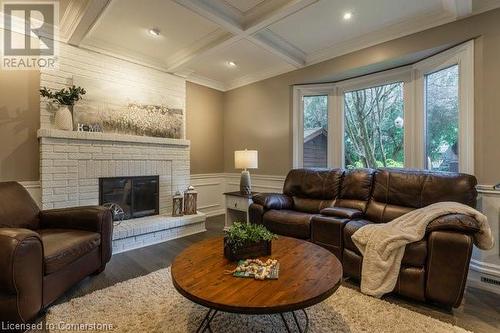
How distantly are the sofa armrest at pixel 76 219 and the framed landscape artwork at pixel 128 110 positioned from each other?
1.35 metres

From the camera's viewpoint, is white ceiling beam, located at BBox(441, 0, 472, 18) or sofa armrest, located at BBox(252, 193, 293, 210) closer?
white ceiling beam, located at BBox(441, 0, 472, 18)

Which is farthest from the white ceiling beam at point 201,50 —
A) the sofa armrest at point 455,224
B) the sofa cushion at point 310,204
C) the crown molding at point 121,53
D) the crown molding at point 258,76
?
the sofa armrest at point 455,224

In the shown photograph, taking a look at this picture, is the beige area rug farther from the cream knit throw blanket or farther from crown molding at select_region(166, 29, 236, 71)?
crown molding at select_region(166, 29, 236, 71)

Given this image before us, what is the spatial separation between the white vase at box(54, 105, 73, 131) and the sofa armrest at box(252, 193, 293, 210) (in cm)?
241

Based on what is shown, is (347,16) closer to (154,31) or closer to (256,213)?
(154,31)

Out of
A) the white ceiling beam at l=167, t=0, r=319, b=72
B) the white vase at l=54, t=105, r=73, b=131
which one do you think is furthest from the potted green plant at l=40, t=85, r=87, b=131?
the white ceiling beam at l=167, t=0, r=319, b=72

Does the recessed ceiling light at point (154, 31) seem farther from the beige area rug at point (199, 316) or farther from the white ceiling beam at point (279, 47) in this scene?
the beige area rug at point (199, 316)

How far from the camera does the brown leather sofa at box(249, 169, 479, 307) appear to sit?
5.95 ft

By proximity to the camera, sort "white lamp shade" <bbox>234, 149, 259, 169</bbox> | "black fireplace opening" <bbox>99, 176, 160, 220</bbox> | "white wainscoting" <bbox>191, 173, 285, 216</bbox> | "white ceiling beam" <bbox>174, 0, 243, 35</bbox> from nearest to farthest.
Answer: "white ceiling beam" <bbox>174, 0, 243, 35</bbox>, "black fireplace opening" <bbox>99, 176, 160, 220</bbox>, "white lamp shade" <bbox>234, 149, 259, 169</bbox>, "white wainscoting" <bbox>191, 173, 285, 216</bbox>

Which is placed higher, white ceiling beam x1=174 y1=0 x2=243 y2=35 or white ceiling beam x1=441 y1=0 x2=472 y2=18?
white ceiling beam x1=174 y1=0 x2=243 y2=35

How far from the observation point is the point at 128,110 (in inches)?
145

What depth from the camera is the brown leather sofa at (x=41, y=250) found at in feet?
5.08

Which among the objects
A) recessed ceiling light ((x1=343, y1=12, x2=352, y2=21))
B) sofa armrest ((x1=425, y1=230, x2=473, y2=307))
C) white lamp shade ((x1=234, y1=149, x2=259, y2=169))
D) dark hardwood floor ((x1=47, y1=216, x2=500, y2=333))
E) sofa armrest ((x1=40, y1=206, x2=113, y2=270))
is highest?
recessed ceiling light ((x1=343, y1=12, x2=352, y2=21))

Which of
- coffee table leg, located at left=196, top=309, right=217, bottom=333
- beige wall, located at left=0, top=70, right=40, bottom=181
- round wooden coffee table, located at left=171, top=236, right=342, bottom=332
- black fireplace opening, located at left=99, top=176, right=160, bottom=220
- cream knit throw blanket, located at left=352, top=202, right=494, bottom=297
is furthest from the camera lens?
black fireplace opening, located at left=99, top=176, right=160, bottom=220
